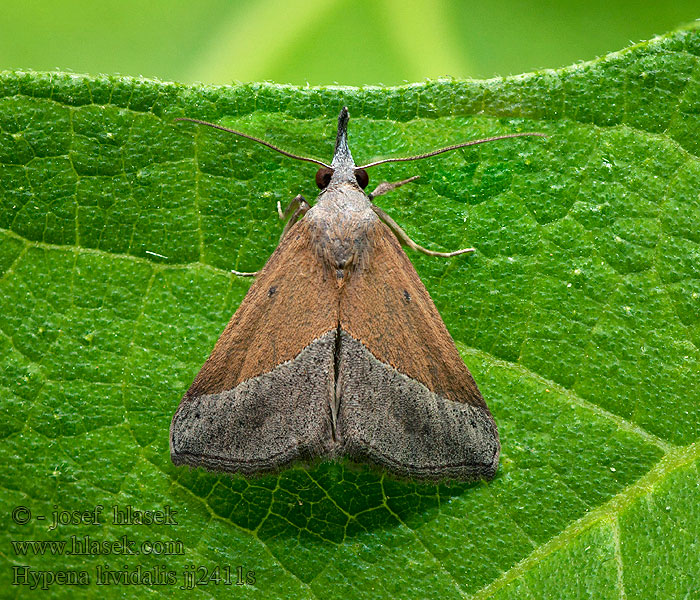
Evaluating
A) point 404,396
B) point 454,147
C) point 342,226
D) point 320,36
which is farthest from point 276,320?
point 320,36

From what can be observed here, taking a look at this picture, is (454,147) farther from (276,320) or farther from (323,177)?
(276,320)

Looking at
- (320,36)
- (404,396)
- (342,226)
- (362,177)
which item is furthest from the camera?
(320,36)

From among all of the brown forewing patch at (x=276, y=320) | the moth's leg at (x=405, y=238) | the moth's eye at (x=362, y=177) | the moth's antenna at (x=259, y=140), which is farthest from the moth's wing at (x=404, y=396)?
the moth's antenna at (x=259, y=140)

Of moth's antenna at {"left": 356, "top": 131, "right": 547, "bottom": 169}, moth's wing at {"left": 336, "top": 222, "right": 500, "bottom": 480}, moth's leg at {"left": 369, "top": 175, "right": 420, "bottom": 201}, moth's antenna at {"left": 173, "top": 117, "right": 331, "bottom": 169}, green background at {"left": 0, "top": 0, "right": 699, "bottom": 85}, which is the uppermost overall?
green background at {"left": 0, "top": 0, "right": 699, "bottom": 85}

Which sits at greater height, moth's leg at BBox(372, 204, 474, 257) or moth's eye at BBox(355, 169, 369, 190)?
moth's eye at BBox(355, 169, 369, 190)

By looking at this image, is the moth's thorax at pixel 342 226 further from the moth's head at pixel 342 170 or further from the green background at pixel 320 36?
the green background at pixel 320 36

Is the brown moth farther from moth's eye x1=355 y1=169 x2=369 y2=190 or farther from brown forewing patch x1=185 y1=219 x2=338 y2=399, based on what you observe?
moth's eye x1=355 y1=169 x2=369 y2=190

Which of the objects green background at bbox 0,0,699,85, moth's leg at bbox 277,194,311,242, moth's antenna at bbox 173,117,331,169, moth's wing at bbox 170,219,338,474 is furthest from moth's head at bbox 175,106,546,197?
green background at bbox 0,0,699,85
